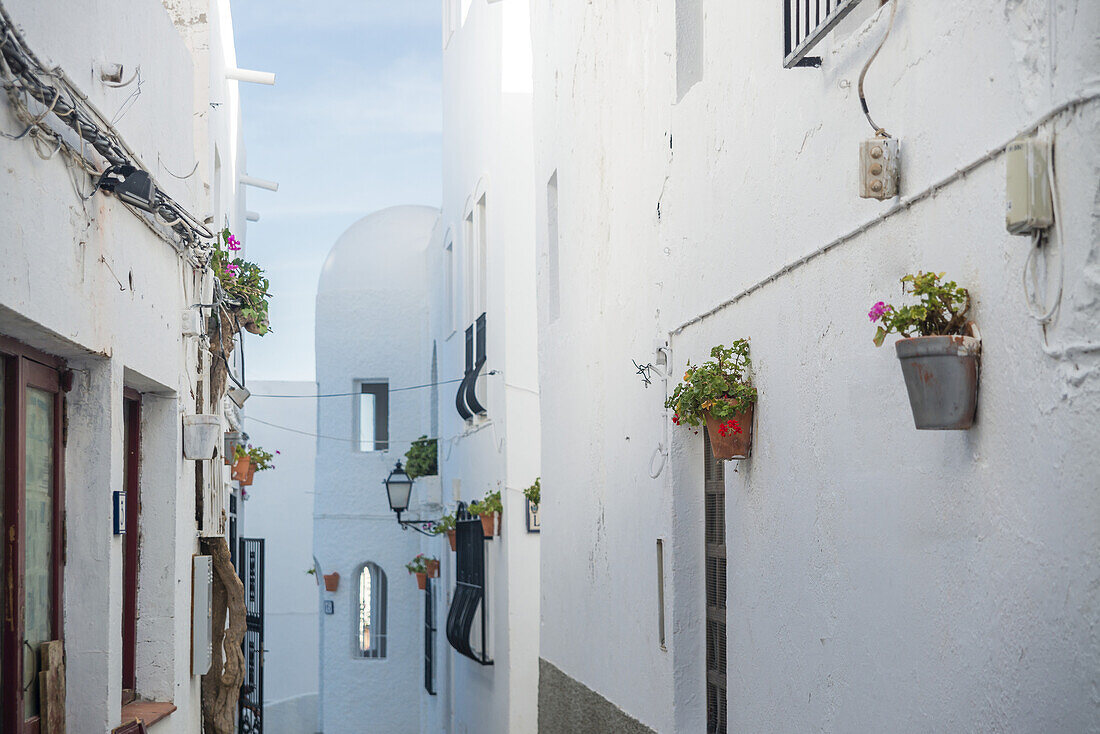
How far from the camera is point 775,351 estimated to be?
5156mm

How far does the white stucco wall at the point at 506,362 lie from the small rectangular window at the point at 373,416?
7.09 meters

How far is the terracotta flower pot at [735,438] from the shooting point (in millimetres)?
5496

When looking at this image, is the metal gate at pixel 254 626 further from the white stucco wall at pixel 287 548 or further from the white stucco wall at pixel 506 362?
the white stucco wall at pixel 287 548

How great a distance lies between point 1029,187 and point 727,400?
255 cm

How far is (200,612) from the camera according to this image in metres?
8.12

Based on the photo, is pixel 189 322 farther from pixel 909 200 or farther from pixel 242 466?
pixel 242 466

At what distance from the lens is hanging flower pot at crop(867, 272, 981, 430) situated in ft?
11.0

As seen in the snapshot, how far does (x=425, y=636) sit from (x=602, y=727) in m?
11.9

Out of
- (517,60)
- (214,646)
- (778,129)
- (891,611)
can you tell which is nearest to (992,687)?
(891,611)

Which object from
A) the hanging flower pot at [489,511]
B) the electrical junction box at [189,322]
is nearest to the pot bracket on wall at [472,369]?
the hanging flower pot at [489,511]

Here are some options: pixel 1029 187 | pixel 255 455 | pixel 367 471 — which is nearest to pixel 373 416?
pixel 367 471

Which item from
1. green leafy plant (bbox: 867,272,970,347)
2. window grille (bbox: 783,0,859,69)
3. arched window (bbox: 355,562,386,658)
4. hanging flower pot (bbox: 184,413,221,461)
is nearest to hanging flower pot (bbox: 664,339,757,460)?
window grille (bbox: 783,0,859,69)

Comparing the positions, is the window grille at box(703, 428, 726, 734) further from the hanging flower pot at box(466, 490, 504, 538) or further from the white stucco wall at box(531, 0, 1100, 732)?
the hanging flower pot at box(466, 490, 504, 538)

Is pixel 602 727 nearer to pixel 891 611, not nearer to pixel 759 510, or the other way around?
pixel 759 510
